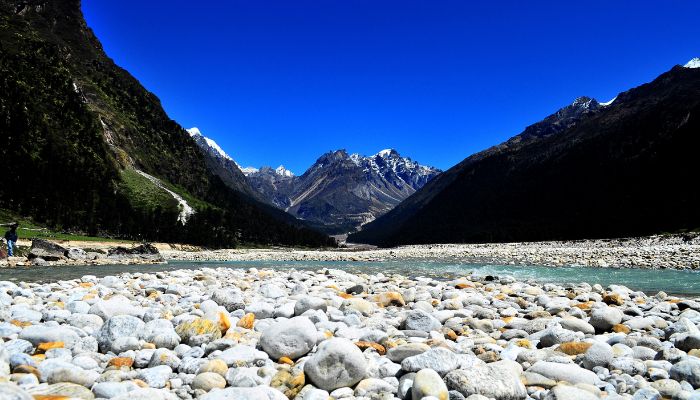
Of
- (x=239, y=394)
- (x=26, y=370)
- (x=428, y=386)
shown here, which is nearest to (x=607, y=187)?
(x=428, y=386)

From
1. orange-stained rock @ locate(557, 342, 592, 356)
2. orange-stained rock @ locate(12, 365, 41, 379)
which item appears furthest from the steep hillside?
orange-stained rock @ locate(557, 342, 592, 356)

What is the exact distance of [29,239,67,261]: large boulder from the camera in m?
33.1

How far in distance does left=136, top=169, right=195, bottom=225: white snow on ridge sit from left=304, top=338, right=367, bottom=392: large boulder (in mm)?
99583

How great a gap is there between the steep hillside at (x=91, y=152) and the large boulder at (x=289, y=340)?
3170 inches

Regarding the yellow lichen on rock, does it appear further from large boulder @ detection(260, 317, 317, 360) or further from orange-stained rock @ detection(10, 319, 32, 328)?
orange-stained rock @ detection(10, 319, 32, 328)

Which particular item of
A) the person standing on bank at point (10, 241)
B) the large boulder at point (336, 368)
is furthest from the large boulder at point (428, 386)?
the person standing on bank at point (10, 241)

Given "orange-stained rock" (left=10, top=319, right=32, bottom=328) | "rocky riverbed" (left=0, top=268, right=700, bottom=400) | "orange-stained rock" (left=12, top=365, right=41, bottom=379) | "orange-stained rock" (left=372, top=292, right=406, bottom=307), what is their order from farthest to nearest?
"orange-stained rock" (left=372, top=292, right=406, bottom=307)
"orange-stained rock" (left=10, top=319, right=32, bottom=328)
"orange-stained rock" (left=12, top=365, right=41, bottom=379)
"rocky riverbed" (left=0, top=268, right=700, bottom=400)

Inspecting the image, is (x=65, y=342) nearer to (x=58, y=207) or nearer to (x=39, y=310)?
(x=39, y=310)

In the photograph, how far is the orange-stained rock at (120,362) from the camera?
588cm

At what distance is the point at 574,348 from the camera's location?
265 inches

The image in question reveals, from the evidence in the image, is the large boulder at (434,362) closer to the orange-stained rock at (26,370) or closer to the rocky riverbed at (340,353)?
the rocky riverbed at (340,353)

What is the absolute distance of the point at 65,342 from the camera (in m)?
6.59

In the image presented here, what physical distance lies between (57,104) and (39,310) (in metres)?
123

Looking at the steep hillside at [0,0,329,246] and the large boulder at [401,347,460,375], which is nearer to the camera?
the large boulder at [401,347,460,375]
